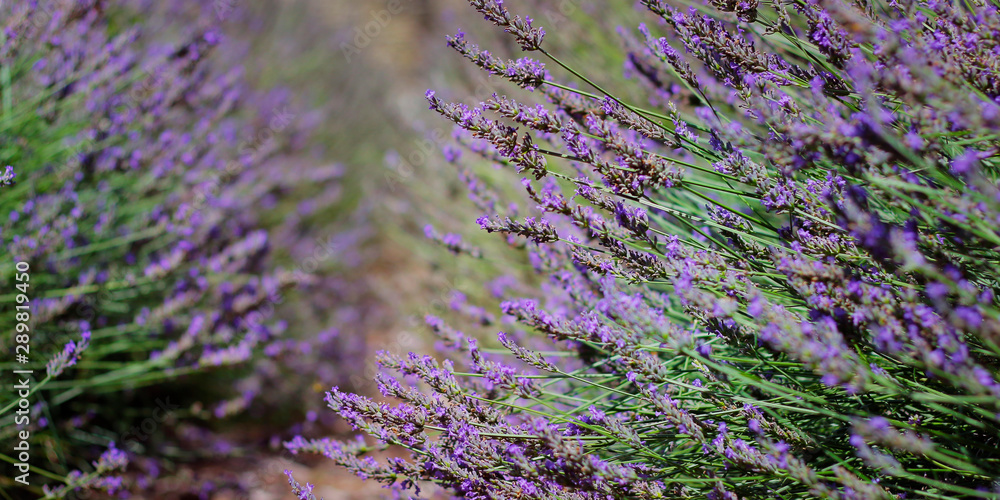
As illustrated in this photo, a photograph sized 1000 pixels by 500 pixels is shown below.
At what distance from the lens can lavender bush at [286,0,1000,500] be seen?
3.00 ft

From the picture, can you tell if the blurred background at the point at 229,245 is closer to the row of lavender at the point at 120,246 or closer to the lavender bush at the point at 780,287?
the row of lavender at the point at 120,246

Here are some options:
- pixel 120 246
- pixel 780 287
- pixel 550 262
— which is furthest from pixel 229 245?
pixel 780 287

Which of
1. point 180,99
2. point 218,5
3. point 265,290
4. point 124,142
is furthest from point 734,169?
point 218,5

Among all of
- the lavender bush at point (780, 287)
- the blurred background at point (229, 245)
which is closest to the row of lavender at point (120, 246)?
the blurred background at point (229, 245)

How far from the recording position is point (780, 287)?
123 centimetres

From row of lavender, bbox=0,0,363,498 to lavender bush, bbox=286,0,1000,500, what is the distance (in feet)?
3.87

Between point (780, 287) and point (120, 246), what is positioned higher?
point (120, 246)

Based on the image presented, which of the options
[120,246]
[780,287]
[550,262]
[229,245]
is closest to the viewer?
[780,287]

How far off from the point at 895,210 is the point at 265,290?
2.03 meters

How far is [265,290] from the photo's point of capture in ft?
7.69

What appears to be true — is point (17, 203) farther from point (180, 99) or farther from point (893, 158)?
point (893, 158)

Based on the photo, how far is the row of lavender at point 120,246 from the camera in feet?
6.33

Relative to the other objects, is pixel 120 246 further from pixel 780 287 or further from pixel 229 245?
pixel 780 287

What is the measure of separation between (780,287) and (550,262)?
1.99 feet
